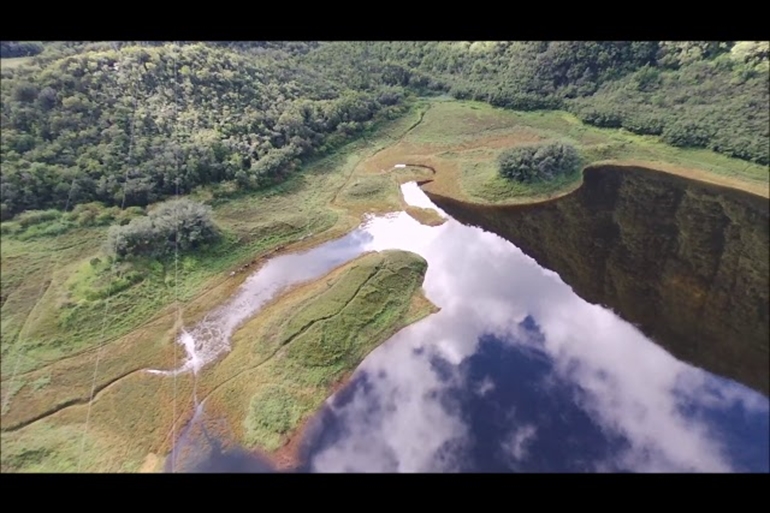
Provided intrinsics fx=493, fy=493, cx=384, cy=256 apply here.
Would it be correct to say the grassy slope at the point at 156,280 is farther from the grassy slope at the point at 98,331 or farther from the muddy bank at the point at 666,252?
the muddy bank at the point at 666,252

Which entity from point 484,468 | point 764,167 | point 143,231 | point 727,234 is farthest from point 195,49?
point 764,167

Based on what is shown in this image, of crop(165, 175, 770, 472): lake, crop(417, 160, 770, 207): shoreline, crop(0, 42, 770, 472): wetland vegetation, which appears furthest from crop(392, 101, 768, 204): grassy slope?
crop(165, 175, 770, 472): lake

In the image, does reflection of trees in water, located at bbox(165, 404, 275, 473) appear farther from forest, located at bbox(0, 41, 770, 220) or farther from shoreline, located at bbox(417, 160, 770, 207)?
shoreline, located at bbox(417, 160, 770, 207)

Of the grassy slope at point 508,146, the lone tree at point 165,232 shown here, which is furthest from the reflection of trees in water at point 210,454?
the grassy slope at point 508,146

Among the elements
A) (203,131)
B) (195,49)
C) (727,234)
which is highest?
(195,49)

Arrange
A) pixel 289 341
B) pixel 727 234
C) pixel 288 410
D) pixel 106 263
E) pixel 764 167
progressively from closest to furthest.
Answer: pixel 288 410
pixel 289 341
pixel 106 263
pixel 727 234
pixel 764 167

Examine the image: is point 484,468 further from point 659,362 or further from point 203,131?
point 203,131

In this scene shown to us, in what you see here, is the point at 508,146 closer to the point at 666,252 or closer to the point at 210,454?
the point at 666,252
